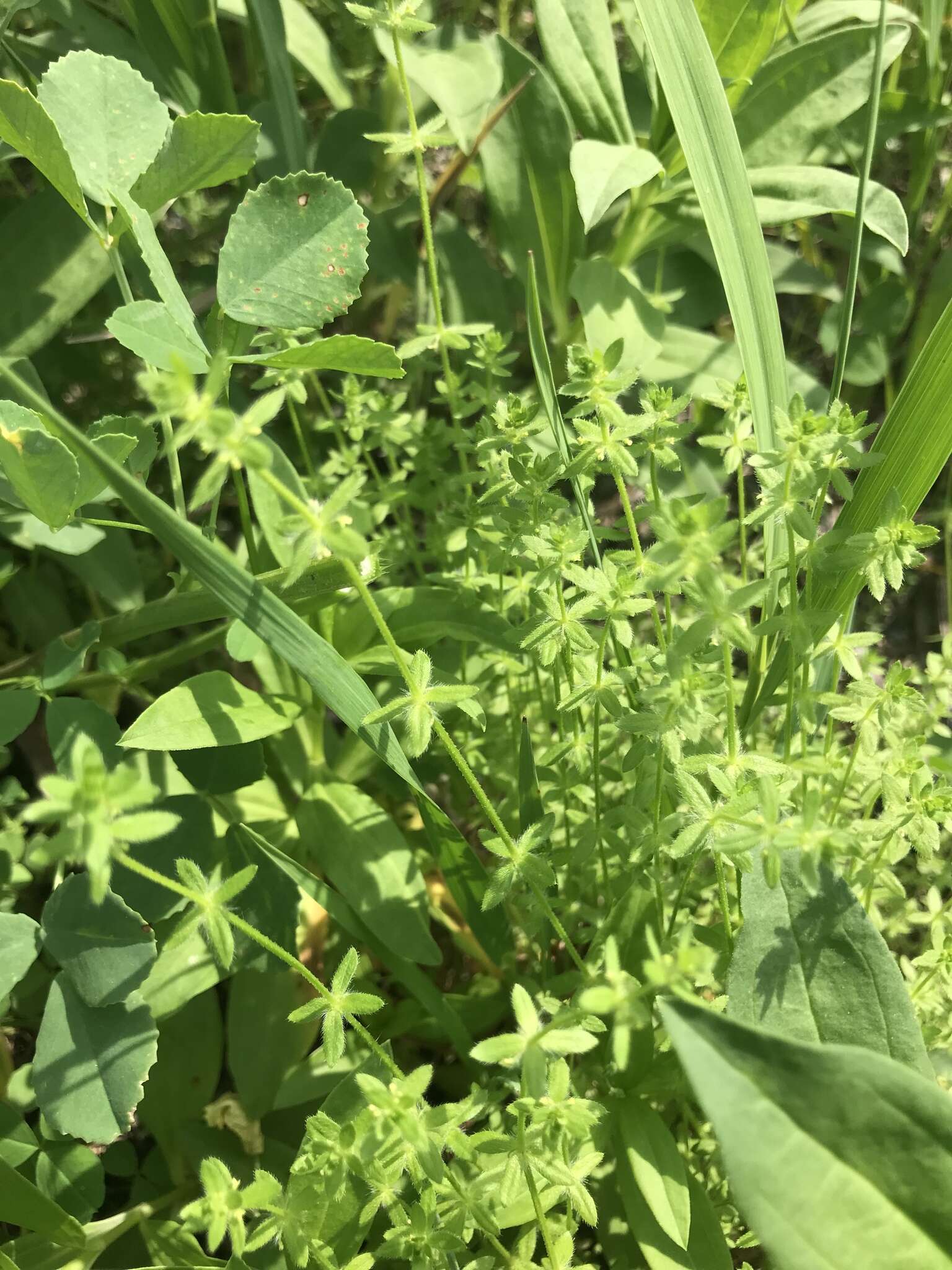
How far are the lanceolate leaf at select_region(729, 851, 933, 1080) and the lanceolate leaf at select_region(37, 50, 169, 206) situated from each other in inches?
45.8

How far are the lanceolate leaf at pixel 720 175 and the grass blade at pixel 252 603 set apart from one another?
0.62 metres

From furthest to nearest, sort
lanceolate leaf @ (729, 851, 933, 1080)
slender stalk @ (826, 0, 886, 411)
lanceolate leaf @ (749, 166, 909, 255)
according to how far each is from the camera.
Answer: lanceolate leaf @ (749, 166, 909, 255), slender stalk @ (826, 0, 886, 411), lanceolate leaf @ (729, 851, 933, 1080)

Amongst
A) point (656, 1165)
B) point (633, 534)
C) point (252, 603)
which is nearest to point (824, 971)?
point (656, 1165)

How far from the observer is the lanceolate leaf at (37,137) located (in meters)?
1.15

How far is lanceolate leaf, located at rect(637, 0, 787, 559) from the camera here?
1436mm

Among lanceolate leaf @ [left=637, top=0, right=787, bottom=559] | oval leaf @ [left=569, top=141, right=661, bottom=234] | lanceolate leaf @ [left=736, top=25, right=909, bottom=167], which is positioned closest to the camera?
lanceolate leaf @ [left=637, top=0, right=787, bottom=559]

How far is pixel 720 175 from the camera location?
147cm

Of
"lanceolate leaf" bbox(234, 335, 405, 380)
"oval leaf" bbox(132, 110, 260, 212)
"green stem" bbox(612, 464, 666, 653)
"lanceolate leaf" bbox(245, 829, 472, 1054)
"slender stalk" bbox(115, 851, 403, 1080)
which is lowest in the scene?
"lanceolate leaf" bbox(245, 829, 472, 1054)

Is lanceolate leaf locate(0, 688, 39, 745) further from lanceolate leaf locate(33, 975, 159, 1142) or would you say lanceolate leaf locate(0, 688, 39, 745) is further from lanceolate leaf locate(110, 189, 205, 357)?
lanceolate leaf locate(110, 189, 205, 357)

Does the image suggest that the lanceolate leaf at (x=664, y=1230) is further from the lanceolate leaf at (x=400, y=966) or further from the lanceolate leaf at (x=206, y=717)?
the lanceolate leaf at (x=206, y=717)

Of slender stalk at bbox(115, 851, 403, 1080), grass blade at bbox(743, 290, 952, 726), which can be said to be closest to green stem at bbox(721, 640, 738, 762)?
grass blade at bbox(743, 290, 952, 726)

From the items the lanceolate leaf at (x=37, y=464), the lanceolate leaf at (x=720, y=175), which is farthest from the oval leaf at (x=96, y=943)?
the lanceolate leaf at (x=720, y=175)

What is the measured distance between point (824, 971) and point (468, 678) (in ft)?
2.26

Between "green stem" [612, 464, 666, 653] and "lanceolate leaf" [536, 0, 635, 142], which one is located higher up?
"lanceolate leaf" [536, 0, 635, 142]
